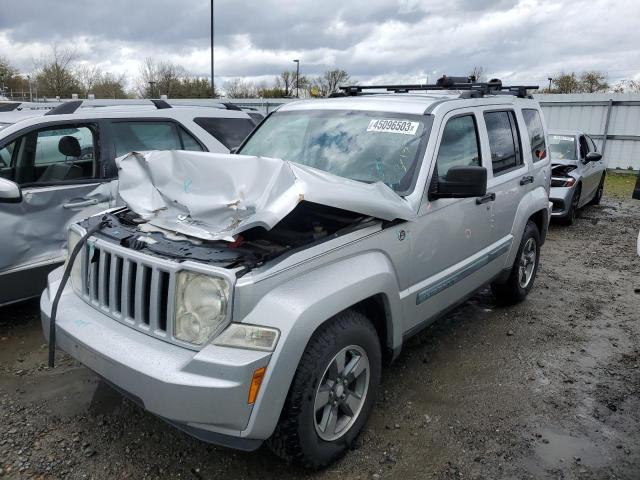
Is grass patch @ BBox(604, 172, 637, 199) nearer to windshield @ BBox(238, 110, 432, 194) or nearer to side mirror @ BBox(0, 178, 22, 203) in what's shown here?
windshield @ BBox(238, 110, 432, 194)

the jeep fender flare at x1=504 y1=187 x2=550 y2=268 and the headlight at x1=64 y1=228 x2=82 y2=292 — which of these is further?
the jeep fender flare at x1=504 y1=187 x2=550 y2=268

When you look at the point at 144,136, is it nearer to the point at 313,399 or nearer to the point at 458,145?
the point at 458,145

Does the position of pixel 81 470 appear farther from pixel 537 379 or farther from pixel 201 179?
pixel 537 379

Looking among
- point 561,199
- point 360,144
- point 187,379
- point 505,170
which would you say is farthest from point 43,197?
point 561,199

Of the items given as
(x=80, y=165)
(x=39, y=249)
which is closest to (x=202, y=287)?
(x=39, y=249)

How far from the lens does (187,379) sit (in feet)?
7.25

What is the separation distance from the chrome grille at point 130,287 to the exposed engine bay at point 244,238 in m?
0.07

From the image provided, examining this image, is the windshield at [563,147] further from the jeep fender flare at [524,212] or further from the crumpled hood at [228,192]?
the crumpled hood at [228,192]

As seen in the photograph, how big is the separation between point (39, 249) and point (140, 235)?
6.59 ft

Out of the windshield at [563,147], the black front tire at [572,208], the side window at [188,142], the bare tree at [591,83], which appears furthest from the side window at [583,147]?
the bare tree at [591,83]

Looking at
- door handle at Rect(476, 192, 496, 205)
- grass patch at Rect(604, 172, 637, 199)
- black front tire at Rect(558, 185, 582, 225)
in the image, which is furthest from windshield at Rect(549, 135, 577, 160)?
door handle at Rect(476, 192, 496, 205)

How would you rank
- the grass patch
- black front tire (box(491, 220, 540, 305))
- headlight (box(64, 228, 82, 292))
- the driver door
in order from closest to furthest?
1. headlight (box(64, 228, 82, 292))
2. the driver door
3. black front tire (box(491, 220, 540, 305))
4. the grass patch

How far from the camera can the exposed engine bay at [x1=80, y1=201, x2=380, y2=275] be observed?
7.98 feet

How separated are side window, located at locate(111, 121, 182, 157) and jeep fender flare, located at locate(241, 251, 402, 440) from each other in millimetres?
2984
